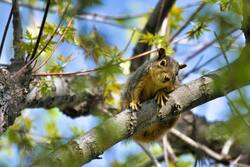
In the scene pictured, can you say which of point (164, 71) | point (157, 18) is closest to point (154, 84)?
point (164, 71)

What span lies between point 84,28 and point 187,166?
2.96 meters

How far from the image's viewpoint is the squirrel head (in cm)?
270

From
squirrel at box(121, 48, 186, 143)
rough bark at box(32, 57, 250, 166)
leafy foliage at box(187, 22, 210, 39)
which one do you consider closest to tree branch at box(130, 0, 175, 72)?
squirrel at box(121, 48, 186, 143)

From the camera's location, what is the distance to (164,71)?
2.80 metres

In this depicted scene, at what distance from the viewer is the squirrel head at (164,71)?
8.84ft

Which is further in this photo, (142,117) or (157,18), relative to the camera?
(157,18)

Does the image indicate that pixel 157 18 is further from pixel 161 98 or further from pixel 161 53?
pixel 161 98

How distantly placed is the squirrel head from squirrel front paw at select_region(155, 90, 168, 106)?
17 cm

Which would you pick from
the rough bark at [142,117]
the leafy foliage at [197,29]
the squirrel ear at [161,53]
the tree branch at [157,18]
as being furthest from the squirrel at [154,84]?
the tree branch at [157,18]

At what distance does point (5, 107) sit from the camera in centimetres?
211

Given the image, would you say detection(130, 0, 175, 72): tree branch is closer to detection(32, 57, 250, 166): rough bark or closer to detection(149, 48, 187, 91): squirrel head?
detection(149, 48, 187, 91): squirrel head

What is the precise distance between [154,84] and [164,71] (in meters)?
0.12

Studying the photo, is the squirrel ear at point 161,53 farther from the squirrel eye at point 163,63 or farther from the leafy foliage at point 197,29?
the leafy foliage at point 197,29

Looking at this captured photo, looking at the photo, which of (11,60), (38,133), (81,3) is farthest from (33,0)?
(81,3)
